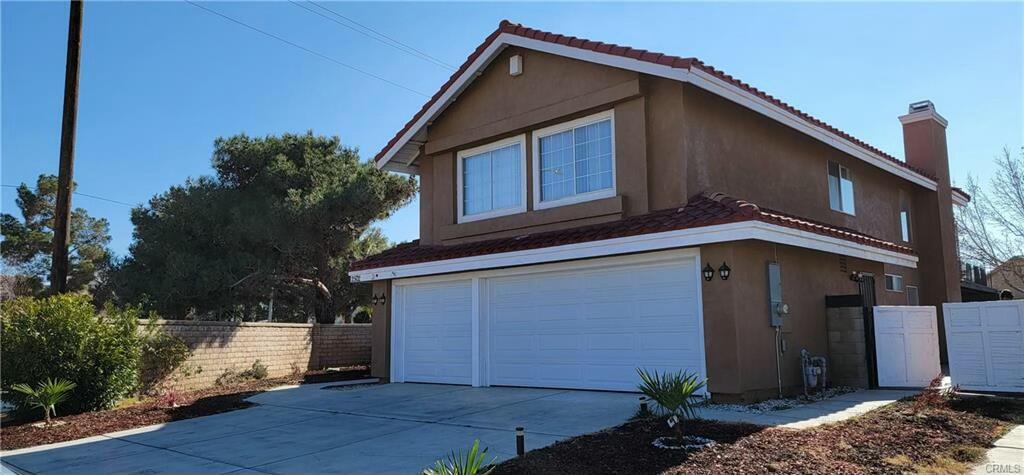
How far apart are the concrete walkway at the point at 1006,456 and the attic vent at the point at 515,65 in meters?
10.2

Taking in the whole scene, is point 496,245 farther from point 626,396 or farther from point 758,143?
point 758,143

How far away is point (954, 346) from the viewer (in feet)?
37.6

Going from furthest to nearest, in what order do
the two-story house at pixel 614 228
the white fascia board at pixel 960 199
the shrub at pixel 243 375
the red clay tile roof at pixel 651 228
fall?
the white fascia board at pixel 960 199, the shrub at pixel 243 375, the two-story house at pixel 614 228, the red clay tile roof at pixel 651 228

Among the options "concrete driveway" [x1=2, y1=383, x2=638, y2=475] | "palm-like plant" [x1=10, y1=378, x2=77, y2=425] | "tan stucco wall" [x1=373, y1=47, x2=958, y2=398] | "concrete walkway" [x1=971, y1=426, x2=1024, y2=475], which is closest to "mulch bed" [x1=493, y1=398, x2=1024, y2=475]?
"concrete walkway" [x1=971, y1=426, x2=1024, y2=475]

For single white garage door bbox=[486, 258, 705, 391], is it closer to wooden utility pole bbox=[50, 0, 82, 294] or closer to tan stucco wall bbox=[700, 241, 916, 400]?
tan stucco wall bbox=[700, 241, 916, 400]

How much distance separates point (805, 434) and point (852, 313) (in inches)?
220

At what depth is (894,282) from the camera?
1700cm

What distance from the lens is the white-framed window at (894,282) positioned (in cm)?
1664

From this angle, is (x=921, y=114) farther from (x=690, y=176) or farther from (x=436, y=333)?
(x=436, y=333)

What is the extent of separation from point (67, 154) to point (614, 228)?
10.5m

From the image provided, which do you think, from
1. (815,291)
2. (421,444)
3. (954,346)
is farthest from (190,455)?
(954,346)

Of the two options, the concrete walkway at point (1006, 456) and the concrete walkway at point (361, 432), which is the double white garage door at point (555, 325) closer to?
the concrete walkway at point (361, 432)

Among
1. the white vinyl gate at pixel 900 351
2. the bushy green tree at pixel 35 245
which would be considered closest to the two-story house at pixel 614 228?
the white vinyl gate at pixel 900 351

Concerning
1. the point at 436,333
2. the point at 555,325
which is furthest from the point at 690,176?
the point at 436,333
